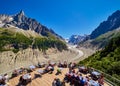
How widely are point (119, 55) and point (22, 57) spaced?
11512cm

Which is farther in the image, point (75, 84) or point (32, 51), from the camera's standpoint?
point (32, 51)

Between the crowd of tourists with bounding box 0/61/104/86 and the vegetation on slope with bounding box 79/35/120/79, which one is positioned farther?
the vegetation on slope with bounding box 79/35/120/79

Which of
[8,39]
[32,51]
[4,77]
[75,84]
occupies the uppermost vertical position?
[8,39]

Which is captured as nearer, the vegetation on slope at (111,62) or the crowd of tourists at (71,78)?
the crowd of tourists at (71,78)

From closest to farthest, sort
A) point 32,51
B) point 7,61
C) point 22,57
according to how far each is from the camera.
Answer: point 7,61 → point 22,57 → point 32,51

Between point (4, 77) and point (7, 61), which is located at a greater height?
point (7, 61)

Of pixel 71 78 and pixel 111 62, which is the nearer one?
pixel 71 78

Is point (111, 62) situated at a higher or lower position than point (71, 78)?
higher

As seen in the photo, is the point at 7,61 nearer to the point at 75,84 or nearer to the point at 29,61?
the point at 29,61

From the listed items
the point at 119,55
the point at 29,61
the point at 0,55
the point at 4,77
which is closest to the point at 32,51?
the point at 29,61

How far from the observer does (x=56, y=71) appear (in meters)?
37.4

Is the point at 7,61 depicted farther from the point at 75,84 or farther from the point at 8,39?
the point at 75,84

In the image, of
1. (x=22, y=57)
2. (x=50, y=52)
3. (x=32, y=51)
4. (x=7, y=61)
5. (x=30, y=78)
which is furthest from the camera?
(x=50, y=52)

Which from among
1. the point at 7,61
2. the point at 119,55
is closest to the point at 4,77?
the point at 119,55
